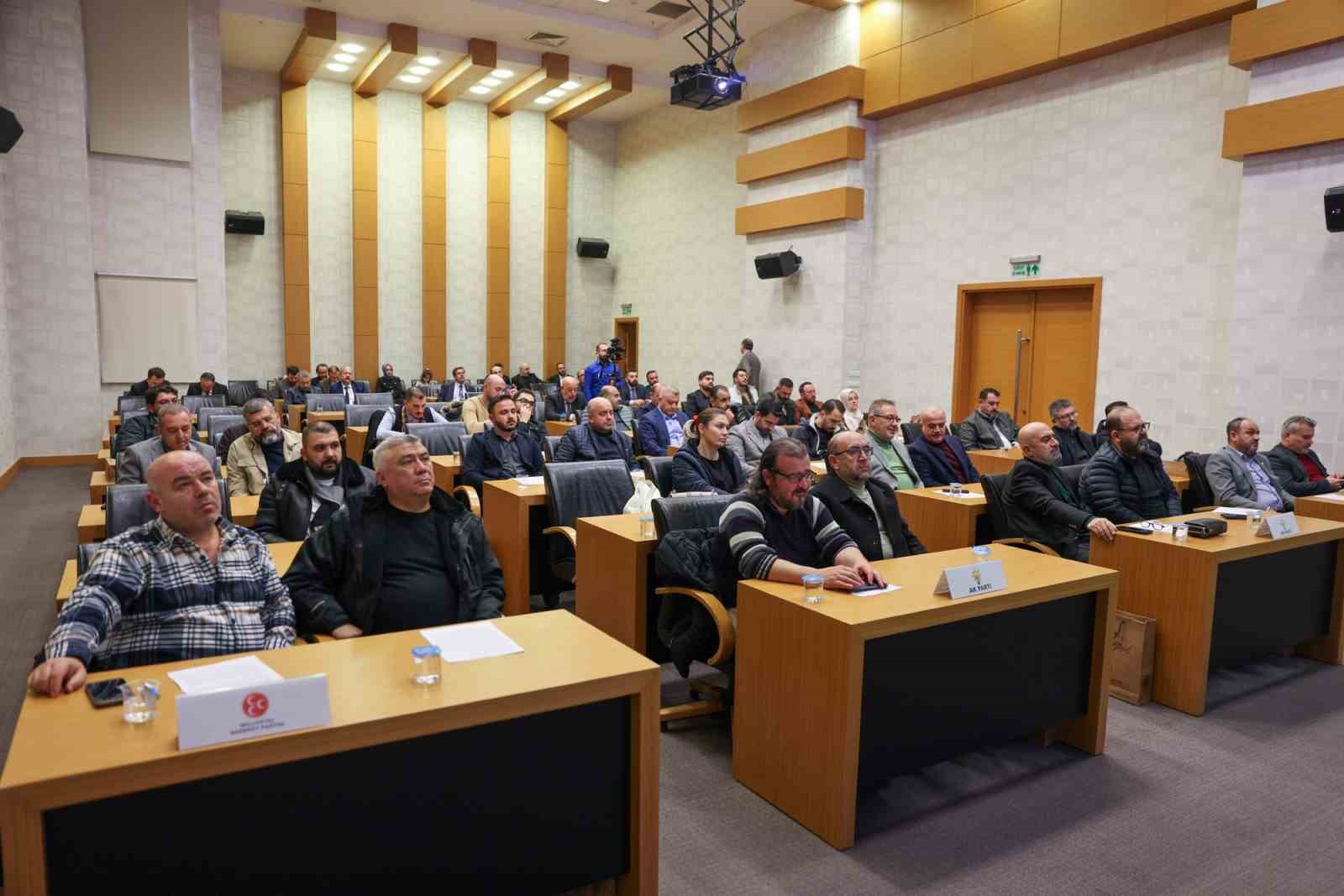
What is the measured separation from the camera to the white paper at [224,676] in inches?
81.5

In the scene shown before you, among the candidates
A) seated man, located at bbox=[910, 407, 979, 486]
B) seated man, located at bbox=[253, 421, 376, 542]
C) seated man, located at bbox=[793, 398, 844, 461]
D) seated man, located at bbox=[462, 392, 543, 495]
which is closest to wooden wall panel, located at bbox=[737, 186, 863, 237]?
seated man, located at bbox=[793, 398, 844, 461]

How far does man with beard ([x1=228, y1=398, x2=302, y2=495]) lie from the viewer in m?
4.91

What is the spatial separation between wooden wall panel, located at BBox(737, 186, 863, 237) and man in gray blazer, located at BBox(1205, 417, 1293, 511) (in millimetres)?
6394

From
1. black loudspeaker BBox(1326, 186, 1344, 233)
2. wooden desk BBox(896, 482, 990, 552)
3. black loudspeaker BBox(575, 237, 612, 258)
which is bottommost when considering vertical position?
wooden desk BBox(896, 482, 990, 552)

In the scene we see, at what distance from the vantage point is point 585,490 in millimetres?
5016

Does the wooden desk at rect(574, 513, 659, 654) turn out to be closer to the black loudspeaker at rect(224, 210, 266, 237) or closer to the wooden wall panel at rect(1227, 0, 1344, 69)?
the wooden wall panel at rect(1227, 0, 1344, 69)

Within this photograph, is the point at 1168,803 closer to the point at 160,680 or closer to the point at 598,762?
the point at 598,762

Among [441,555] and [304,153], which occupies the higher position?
[304,153]

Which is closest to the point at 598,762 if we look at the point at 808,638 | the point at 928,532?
the point at 808,638

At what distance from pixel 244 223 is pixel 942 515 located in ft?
42.3

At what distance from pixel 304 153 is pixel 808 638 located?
14655 millimetres

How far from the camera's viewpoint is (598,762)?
2279 millimetres

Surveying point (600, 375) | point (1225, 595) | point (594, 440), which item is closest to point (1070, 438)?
point (1225, 595)

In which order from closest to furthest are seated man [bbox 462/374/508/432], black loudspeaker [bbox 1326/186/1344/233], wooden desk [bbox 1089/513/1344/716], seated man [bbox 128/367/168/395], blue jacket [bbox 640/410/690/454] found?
wooden desk [bbox 1089/513/1344/716], black loudspeaker [bbox 1326/186/1344/233], blue jacket [bbox 640/410/690/454], seated man [bbox 462/374/508/432], seated man [bbox 128/367/168/395]
